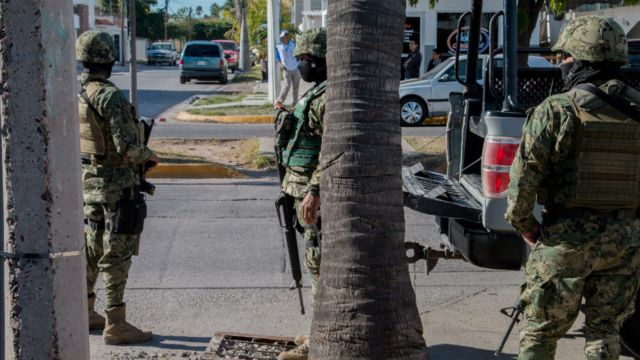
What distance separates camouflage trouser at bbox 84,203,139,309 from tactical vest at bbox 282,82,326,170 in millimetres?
1114

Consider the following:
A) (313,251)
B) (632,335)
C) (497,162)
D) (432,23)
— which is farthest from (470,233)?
(432,23)

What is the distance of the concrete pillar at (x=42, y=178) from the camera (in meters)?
3.54

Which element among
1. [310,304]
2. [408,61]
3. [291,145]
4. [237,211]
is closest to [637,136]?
[291,145]

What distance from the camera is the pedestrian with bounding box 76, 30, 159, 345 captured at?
5.35m

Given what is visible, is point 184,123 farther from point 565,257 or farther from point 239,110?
point 565,257

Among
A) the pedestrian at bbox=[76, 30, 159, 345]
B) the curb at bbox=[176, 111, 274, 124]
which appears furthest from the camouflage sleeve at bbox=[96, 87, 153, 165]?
the curb at bbox=[176, 111, 274, 124]

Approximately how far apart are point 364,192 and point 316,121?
4.52 feet

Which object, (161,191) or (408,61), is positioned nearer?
(161,191)

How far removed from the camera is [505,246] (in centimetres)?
511

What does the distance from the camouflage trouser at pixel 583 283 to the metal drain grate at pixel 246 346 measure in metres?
1.77

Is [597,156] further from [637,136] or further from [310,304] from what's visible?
[310,304]

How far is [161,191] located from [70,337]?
23.0ft

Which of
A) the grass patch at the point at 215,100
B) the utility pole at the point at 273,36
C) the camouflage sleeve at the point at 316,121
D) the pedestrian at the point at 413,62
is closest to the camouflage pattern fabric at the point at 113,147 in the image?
the camouflage sleeve at the point at 316,121

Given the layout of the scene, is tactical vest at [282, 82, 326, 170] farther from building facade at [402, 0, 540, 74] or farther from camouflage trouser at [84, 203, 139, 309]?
building facade at [402, 0, 540, 74]
